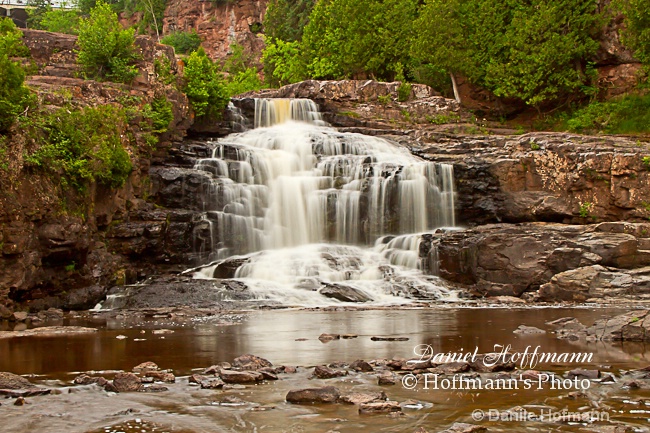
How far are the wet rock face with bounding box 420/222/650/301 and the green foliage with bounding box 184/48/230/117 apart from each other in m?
13.6

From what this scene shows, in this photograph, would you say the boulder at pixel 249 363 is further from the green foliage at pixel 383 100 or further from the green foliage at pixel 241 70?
the green foliage at pixel 241 70

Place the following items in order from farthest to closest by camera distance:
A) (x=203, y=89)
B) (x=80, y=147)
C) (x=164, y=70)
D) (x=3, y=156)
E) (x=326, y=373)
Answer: (x=203, y=89) → (x=164, y=70) → (x=80, y=147) → (x=3, y=156) → (x=326, y=373)

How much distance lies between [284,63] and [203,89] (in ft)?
56.7

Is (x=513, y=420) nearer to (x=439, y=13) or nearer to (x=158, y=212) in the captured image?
(x=158, y=212)

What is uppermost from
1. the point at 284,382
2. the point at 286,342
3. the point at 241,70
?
the point at 241,70

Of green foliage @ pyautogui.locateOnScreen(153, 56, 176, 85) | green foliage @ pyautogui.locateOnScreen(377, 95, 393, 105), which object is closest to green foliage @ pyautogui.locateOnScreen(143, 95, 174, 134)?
green foliage @ pyautogui.locateOnScreen(153, 56, 176, 85)

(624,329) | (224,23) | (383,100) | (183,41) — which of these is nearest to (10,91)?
(624,329)

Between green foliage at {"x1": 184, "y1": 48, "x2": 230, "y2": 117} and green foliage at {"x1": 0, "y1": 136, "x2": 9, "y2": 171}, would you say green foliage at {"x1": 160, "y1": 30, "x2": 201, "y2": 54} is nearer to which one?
green foliage at {"x1": 184, "y1": 48, "x2": 230, "y2": 117}

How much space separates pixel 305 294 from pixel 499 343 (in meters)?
10.5

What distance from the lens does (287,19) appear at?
180ft

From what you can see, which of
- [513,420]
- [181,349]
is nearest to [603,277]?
[181,349]

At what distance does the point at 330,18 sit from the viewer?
43.2 m

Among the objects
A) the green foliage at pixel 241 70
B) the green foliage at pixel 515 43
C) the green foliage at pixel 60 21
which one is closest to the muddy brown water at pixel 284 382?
the green foliage at pixel 515 43

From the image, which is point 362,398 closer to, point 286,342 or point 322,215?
point 286,342
